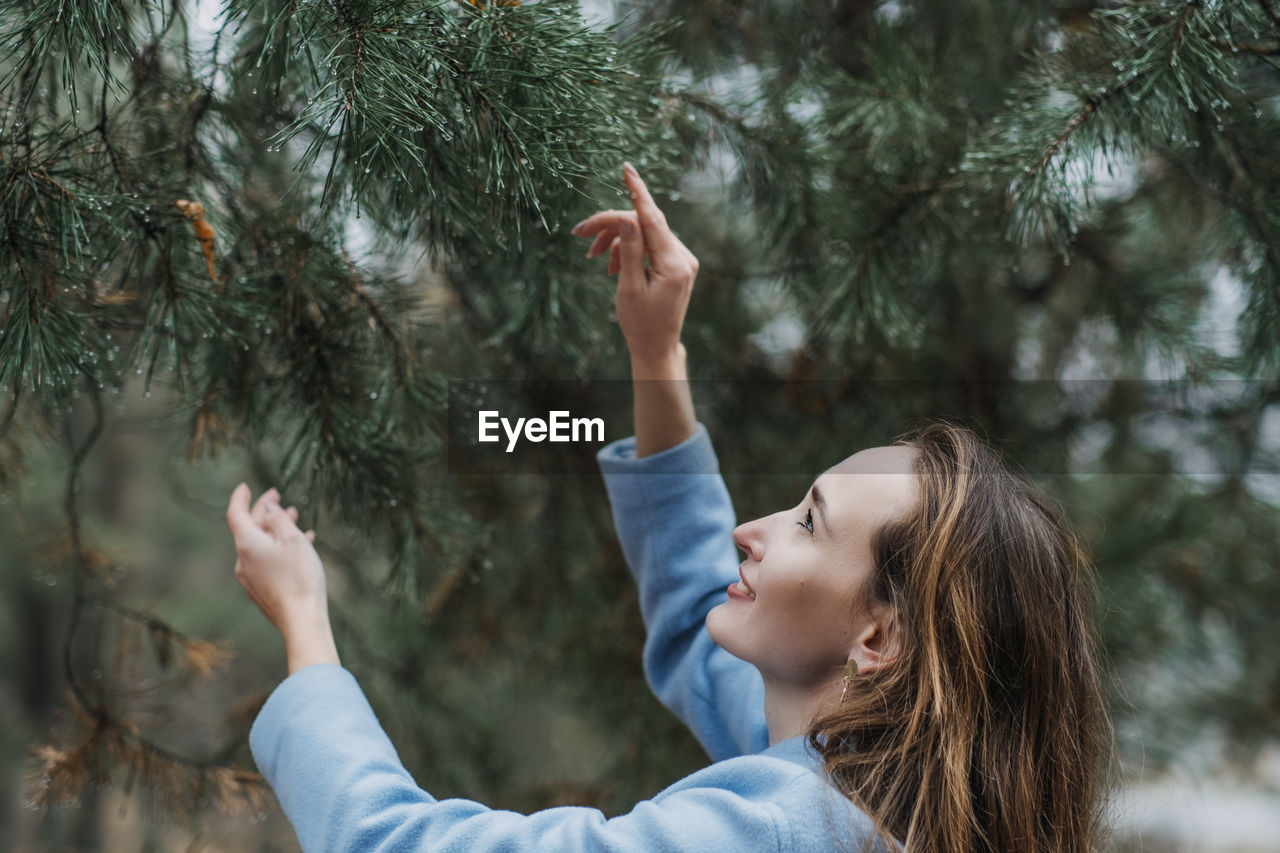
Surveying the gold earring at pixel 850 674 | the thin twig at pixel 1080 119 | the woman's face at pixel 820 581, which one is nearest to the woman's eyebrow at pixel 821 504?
the woman's face at pixel 820 581

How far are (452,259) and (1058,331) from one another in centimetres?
121

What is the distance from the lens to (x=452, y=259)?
879 millimetres

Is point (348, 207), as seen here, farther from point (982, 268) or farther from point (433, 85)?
point (982, 268)

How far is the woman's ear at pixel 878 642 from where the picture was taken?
766mm

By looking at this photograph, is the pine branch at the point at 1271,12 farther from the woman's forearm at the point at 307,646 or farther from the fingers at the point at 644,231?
the woman's forearm at the point at 307,646

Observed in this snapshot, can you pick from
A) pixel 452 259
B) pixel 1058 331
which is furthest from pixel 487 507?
pixel 1058 331

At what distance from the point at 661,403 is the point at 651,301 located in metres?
0.12

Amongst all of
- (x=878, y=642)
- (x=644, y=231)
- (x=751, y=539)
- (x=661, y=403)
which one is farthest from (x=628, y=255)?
(x=878, y=642)

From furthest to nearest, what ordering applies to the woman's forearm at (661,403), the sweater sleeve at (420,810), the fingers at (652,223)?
the woman's forearm at (661,403)
the fingers at (652,223)
the sweater sleeve at (420,810)

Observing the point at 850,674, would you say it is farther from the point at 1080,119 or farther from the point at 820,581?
the point at 1080,119

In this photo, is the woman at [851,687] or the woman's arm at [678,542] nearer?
the woman at [851,687]

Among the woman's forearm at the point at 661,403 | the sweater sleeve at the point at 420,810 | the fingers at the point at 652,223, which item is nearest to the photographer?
the sweater sleeve at the point at 420,810

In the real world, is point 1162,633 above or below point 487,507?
below

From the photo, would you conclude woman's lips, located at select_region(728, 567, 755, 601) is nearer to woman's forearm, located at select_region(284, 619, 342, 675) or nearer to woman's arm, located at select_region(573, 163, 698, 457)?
woman's arm, located at select_region(573, 163, 698, 457)
